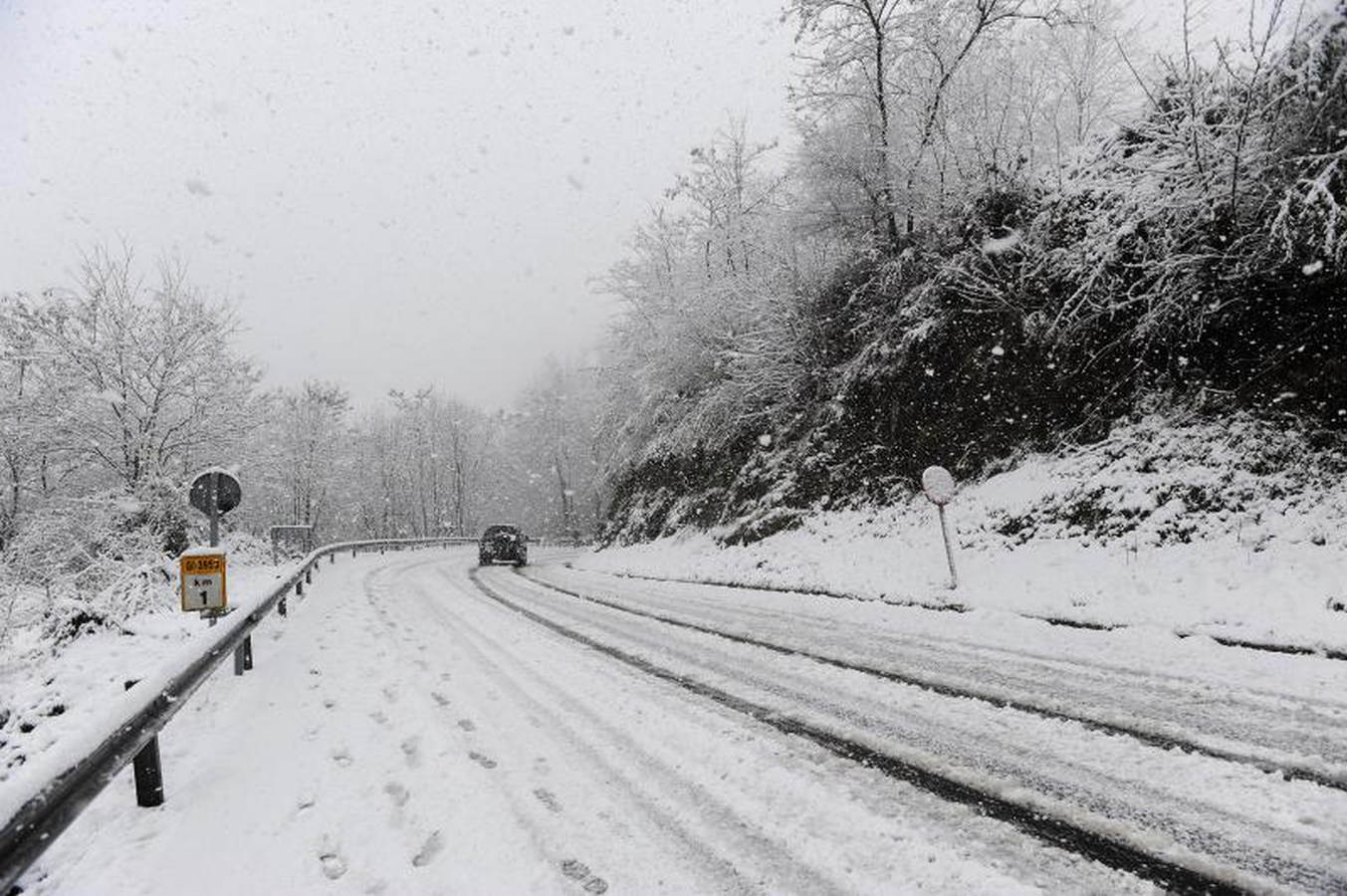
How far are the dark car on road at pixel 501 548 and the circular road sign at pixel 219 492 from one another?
15746 millimetres

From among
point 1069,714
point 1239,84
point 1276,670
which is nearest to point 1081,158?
point 1239,84

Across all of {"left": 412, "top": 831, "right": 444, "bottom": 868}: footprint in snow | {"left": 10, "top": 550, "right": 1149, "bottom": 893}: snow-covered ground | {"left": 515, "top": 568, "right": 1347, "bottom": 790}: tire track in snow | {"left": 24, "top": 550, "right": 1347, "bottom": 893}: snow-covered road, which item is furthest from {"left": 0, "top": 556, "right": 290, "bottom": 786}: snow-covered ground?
{"left": 515, "top": 568, "right": 1347, "bottom": 790}: tire track in snow

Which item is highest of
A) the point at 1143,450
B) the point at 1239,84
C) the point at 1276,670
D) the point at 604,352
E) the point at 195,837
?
the point at 604,352

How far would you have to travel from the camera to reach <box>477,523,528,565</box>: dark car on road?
26031mm

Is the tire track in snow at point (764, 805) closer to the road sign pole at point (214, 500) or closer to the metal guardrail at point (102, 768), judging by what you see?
the metal guardrail at point (102, 768)

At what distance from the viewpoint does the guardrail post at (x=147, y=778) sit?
4199 millimetres

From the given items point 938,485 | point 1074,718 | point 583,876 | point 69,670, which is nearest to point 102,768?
point 583,876

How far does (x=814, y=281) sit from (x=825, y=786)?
16.8m

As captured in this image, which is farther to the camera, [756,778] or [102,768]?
[756,778]

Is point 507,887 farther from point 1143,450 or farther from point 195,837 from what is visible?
point 1143,450

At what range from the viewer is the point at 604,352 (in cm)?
3662

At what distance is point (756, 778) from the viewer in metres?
4.02

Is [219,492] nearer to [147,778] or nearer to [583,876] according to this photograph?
[147,778]

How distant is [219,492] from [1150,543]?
39.9 ft
